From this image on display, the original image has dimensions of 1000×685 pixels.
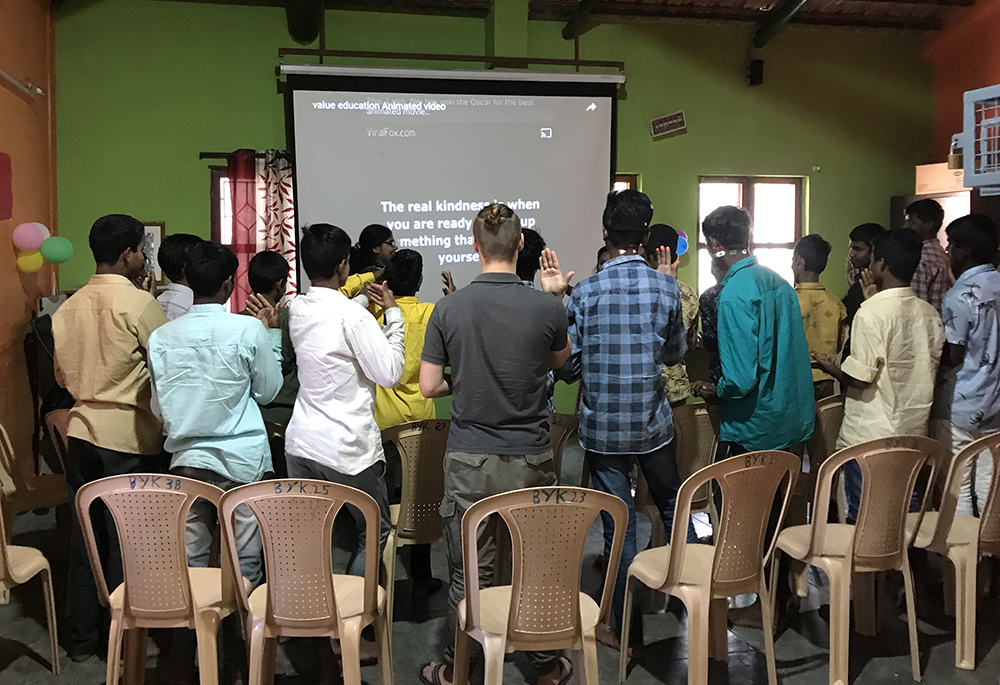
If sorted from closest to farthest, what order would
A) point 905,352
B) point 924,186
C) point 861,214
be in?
point 905,352, point 924,186, point 861,214

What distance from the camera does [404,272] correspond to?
126 inches

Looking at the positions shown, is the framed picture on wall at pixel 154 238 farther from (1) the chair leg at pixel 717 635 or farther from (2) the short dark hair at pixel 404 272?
(1) the chair leg at pixel 717 635

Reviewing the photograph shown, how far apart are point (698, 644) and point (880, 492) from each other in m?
0.78

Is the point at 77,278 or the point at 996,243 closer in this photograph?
the point at 996,243

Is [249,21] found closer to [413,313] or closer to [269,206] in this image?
[269,206]

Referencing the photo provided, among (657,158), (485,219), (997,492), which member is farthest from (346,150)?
(997,492)

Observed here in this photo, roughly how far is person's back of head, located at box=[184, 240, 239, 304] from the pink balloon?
98.5 inches

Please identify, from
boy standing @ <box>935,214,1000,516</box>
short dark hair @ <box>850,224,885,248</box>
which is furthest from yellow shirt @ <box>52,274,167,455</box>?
short dark hair @ <box>850,224,885,248</box>

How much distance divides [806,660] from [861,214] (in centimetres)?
484

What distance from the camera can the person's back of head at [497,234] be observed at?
231 centimetres

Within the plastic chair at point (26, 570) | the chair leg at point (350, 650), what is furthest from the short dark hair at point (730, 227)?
the plastic chair at point (26, 570)

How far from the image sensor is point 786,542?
273 cm

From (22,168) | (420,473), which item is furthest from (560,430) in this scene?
(22,168)

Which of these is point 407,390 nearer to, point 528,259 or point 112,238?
point 528,259
